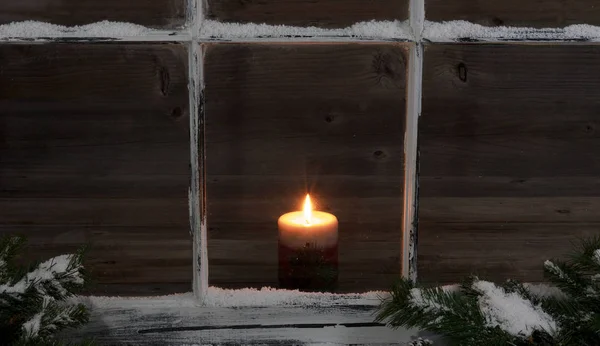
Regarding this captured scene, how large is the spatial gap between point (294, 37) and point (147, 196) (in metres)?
0.33

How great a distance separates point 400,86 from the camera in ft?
3.22

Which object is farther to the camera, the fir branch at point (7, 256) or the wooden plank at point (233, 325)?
the wooden plank at point (233, 325)

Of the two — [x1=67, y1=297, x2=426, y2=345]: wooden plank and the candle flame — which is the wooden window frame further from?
the candle flame

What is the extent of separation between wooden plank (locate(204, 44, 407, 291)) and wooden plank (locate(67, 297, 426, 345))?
0.48 feet

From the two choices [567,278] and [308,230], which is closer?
[567,278]

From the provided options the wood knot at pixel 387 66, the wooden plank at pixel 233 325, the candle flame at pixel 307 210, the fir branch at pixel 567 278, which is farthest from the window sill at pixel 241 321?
the wood knot at pixel 387 66

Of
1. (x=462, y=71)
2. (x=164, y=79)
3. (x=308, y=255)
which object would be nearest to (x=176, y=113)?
(x=164, y=79)

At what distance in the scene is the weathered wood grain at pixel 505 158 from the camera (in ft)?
3.14

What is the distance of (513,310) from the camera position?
2.43 feet

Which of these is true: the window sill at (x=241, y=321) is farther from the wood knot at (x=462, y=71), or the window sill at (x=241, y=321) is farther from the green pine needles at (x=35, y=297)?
the wood knot at (x=462, y=71)

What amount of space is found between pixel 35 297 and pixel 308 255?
1.32 feet

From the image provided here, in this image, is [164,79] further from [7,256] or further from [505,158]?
[505,158]

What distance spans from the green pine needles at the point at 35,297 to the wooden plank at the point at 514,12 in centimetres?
61

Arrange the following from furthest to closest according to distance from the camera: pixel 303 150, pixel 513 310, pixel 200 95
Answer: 1. pixel 303 150
2. pixel 200 95
3. pixel 513 310
